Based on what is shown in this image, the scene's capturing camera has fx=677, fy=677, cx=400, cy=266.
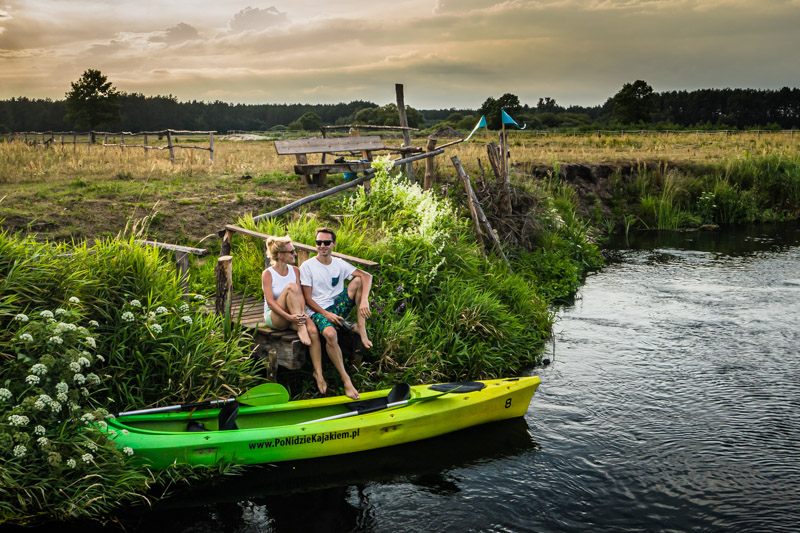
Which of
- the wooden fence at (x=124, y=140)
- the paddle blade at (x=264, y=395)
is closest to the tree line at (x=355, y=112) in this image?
the wooden fence at (x=124, y=140)

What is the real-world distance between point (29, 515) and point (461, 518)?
353 centimetres

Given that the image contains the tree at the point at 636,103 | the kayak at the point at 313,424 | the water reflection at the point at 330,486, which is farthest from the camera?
the tree at the point at 636,103

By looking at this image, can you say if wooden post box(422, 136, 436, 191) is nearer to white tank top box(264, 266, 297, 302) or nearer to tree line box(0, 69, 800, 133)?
white tank top box(264, 266, 297, 302)

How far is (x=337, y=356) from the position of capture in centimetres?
729

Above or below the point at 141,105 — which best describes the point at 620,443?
below

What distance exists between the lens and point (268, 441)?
21.0 feet

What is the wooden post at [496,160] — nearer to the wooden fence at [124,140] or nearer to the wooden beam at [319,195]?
the wooden beam at [319,195]

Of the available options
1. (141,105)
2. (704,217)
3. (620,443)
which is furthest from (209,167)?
(141,105)

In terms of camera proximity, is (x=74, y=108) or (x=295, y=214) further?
(x=74, y=108)

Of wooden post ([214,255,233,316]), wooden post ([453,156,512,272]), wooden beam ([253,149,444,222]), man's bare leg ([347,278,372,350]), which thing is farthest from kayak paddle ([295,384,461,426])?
wooden post ([453,156,512,272])

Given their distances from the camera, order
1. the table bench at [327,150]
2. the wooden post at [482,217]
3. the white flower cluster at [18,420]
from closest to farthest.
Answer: the white flower cluster at [18,420], the wooden post at [482,217], the table bench at [327,150]

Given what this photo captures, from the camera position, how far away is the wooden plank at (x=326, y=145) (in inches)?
629

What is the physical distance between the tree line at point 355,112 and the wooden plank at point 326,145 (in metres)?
39.4

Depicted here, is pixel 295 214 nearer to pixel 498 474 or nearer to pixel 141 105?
pixel 498 474
